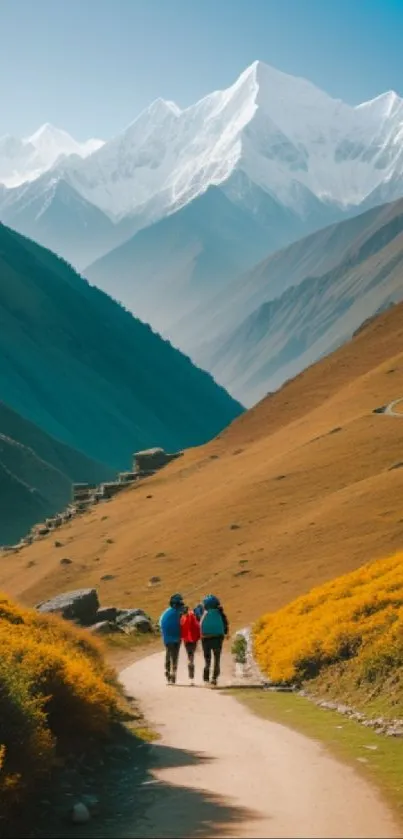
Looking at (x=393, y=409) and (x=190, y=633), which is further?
(x=393, y=409)

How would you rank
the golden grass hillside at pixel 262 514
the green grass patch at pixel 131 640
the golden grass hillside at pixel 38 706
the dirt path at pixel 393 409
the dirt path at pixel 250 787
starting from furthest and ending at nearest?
the dirt path at pixel 393 409, the golden grass hillside at pixel 262 514, the green grass patch at pixel 131 640, the golden grass hillside at pixel 38 706, the dirt path at pixel 250 787

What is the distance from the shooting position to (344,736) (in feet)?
64.1

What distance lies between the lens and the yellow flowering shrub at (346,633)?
2334cm

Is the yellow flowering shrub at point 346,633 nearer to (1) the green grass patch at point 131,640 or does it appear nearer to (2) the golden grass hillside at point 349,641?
(2) the golden grass hillside at point 349,641

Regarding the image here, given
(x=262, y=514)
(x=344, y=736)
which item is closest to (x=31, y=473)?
(x=262, y=514)

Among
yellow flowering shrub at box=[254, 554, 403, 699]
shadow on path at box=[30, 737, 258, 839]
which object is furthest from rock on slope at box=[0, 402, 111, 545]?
shadow on path at box=[30, 737, 258, 839]

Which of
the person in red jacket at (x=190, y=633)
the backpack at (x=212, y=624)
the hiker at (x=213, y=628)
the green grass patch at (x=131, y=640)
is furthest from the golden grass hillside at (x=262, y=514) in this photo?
the backpack at (x=212, y=624)

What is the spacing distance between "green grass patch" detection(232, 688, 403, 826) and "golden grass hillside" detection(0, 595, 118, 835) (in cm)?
322

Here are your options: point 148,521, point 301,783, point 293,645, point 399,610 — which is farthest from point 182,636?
point 148,521

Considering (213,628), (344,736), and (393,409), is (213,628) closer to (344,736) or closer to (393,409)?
(344,736)

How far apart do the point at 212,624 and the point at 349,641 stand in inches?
184

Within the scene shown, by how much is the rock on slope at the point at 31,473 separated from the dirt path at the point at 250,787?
121034mm

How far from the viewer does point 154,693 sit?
26844mm

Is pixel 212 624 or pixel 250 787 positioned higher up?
pixel 212 624
